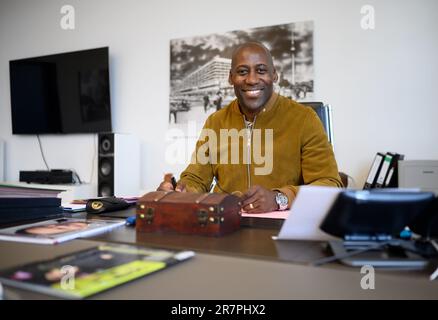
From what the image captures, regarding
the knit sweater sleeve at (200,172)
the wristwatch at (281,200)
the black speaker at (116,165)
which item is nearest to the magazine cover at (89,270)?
the wristwatch at (281,200)

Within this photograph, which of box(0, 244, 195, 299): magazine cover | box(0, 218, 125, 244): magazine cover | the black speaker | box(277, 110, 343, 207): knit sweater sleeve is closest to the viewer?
box(0, 244, 195, 299): magazine cover

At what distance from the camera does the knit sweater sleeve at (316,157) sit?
1439 millimetres

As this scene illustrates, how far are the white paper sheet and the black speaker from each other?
286cm

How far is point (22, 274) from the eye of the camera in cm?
51

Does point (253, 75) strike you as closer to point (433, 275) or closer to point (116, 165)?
point (433, 275)

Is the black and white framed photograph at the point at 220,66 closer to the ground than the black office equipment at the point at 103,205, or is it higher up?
higher up

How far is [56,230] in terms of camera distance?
812 millimetres

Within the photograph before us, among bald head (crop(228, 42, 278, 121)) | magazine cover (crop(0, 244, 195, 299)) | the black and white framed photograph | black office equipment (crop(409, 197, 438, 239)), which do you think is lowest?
magazine cover (crop(0, 244, 195, 299))

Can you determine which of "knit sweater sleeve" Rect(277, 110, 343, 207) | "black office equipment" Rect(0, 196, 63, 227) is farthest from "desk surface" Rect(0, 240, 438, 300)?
"knit sweater sleeve" Rect(277, 110, 343, 207)

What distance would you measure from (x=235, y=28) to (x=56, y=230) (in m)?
2.87

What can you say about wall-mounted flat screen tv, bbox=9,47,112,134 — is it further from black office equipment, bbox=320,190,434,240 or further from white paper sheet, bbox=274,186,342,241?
black office equipment, bbox=320,190,434,240

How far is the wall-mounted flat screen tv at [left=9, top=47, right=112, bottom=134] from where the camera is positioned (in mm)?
3832

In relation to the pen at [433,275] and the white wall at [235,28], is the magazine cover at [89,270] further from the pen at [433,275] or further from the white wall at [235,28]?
the white wall at [235,28]

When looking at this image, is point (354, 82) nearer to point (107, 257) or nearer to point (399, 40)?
point (399, 40)
